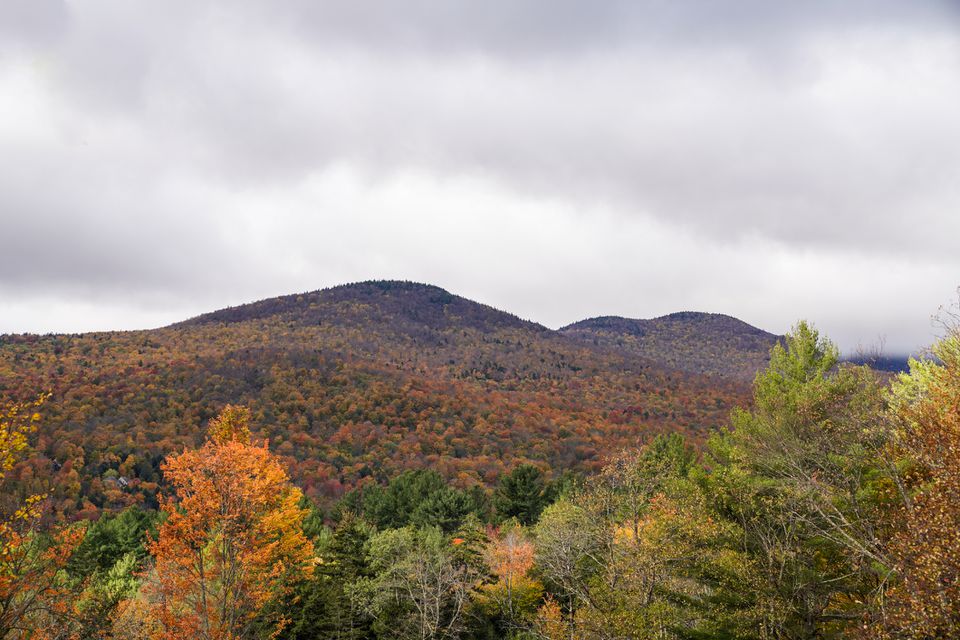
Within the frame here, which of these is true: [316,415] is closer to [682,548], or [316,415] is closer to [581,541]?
A: [581,541]

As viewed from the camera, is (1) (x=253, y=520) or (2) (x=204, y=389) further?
(2) (x=204, y=389)

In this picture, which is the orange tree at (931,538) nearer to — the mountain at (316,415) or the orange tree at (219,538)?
the orange tree at (219,538)

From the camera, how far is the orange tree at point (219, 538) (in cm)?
2409

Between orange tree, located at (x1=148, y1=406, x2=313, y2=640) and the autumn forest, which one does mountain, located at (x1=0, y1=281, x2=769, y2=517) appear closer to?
the autumn forest

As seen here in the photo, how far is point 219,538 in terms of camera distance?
25.8 meters

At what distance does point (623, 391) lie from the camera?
598 feet

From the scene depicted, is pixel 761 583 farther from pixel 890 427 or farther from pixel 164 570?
pixel 164 570

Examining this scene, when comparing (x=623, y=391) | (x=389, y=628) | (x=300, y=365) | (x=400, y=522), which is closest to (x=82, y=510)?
(x=400, y=522)

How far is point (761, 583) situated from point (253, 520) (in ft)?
77.1

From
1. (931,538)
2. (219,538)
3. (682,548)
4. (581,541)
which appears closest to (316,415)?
(219,538)

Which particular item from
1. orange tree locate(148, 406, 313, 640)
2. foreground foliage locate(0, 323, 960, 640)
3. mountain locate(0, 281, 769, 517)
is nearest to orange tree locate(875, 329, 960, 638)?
foreground foliage locate(0, 323, 960, 640)

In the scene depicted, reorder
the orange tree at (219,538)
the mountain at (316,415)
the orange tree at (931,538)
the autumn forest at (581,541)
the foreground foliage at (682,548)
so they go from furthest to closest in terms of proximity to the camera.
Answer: the mountain at (316,415)
the orange tree at (219,538)
the autumn forest at (581,541)
the foreground foliage at (682,548)
the orange tree at (931,538)

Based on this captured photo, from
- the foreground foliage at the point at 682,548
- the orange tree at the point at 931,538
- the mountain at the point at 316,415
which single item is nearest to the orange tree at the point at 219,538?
the foreground foliage at the point at 682,548

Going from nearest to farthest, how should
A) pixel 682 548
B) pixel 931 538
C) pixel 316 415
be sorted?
pixel 931 538
pixel 682 548
pixel 316 415
